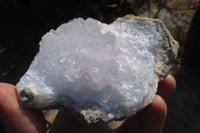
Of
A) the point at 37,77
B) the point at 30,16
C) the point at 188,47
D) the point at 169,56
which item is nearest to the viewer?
the point at 37,77

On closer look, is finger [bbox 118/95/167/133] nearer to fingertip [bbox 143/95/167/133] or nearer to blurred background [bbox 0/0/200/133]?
fingertip [bbox 143/95/167/133]

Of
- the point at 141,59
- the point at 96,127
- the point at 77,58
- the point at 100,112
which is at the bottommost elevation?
the point at 96,127

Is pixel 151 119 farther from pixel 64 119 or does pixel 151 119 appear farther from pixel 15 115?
pixel 15 115

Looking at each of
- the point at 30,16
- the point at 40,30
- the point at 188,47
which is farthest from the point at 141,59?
the point at 30,16

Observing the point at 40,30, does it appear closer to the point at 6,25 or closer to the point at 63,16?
the point at 63,16

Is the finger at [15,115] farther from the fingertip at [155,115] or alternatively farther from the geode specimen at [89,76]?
the fingertip at [155,115]

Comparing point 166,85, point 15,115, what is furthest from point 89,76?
point 166,85

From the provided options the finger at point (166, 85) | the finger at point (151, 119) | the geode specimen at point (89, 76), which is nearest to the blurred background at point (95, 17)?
the finger at point (166, 85)
